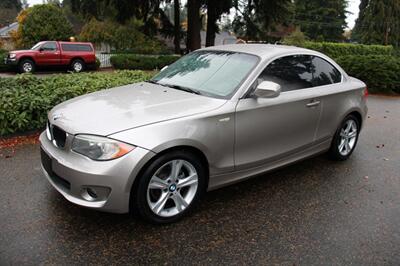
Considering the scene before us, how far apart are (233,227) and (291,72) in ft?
6.42

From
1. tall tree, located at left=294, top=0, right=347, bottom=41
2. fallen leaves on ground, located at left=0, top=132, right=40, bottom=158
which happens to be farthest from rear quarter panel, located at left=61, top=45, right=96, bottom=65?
tall tree, located at left=294, top=0, right=347, bottom=41

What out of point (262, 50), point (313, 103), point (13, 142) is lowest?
point (13, 142)

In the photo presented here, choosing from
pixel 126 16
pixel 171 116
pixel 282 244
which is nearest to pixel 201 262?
pixel 282 244

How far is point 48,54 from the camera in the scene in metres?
19.1

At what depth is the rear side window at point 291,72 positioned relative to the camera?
13.0 ft

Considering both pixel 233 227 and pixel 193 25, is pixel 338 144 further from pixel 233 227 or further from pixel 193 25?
pixel 193 25

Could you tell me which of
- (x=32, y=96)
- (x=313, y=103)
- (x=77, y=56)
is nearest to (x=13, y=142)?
(x=32, y=96)

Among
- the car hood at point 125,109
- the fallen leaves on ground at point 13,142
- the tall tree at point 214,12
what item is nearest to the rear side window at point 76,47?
the tall tree at point 214,12

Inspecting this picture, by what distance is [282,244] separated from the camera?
10.2ft

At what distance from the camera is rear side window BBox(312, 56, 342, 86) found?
14.9ft

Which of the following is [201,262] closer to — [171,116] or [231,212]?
[231,212]

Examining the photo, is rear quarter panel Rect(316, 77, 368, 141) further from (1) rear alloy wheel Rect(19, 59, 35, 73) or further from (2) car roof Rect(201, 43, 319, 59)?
(1) rear alloy wheel Rect(19, 59, 35, 73)

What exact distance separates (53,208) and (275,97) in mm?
2475

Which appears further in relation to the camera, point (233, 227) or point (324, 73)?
point (324, 73)
